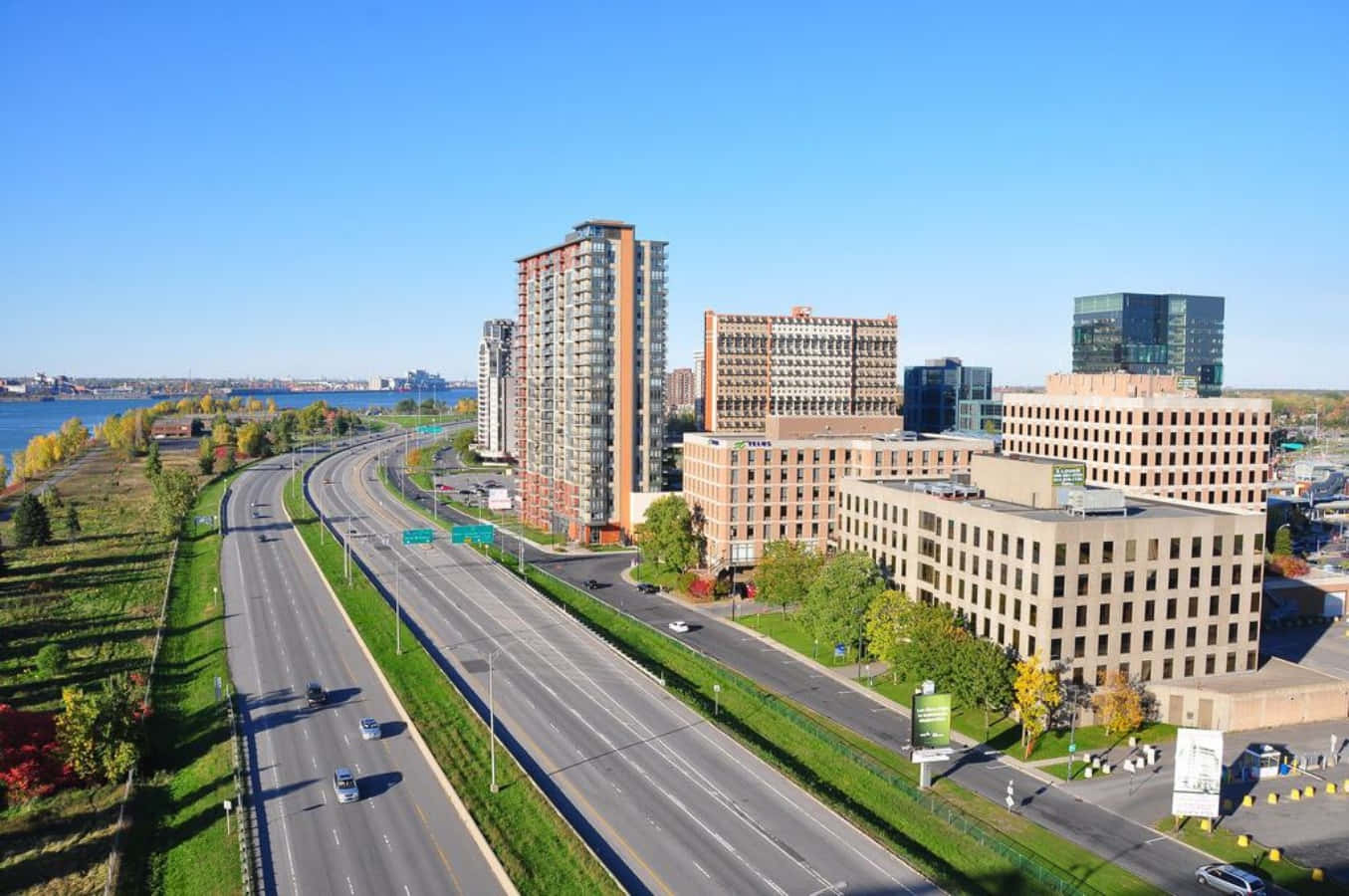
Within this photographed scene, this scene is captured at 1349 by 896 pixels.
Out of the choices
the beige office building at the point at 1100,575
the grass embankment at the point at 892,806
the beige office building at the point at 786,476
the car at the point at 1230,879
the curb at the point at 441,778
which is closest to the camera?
the car at the point at 1230,879

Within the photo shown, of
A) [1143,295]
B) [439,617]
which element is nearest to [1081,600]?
[439,617]

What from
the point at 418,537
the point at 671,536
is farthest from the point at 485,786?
the point at 418,537

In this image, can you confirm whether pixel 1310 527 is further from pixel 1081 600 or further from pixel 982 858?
pixel 982 858

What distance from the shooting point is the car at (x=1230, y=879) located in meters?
48.3

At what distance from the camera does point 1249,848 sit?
54188 millimetres

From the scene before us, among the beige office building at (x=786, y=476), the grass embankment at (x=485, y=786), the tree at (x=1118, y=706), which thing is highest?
the beige office building at (x=786, y=476)

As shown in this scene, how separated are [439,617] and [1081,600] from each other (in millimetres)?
62275

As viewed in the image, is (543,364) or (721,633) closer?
(721,633)

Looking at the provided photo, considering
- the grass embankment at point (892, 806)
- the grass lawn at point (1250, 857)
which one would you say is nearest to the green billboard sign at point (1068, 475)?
the grass embankment at point (892, 806)

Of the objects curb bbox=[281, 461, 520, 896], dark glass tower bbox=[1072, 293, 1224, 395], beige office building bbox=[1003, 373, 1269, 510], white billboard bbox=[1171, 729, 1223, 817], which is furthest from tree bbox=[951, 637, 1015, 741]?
dark glass tower bbox=[1072, 293, 1224, 395]

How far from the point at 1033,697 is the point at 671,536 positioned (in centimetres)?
5852

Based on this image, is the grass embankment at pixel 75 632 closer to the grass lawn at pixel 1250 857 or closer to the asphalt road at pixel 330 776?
the asphalt road at pixel 330 776

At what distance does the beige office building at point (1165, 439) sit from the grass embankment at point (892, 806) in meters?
58.7

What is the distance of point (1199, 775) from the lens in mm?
55500
